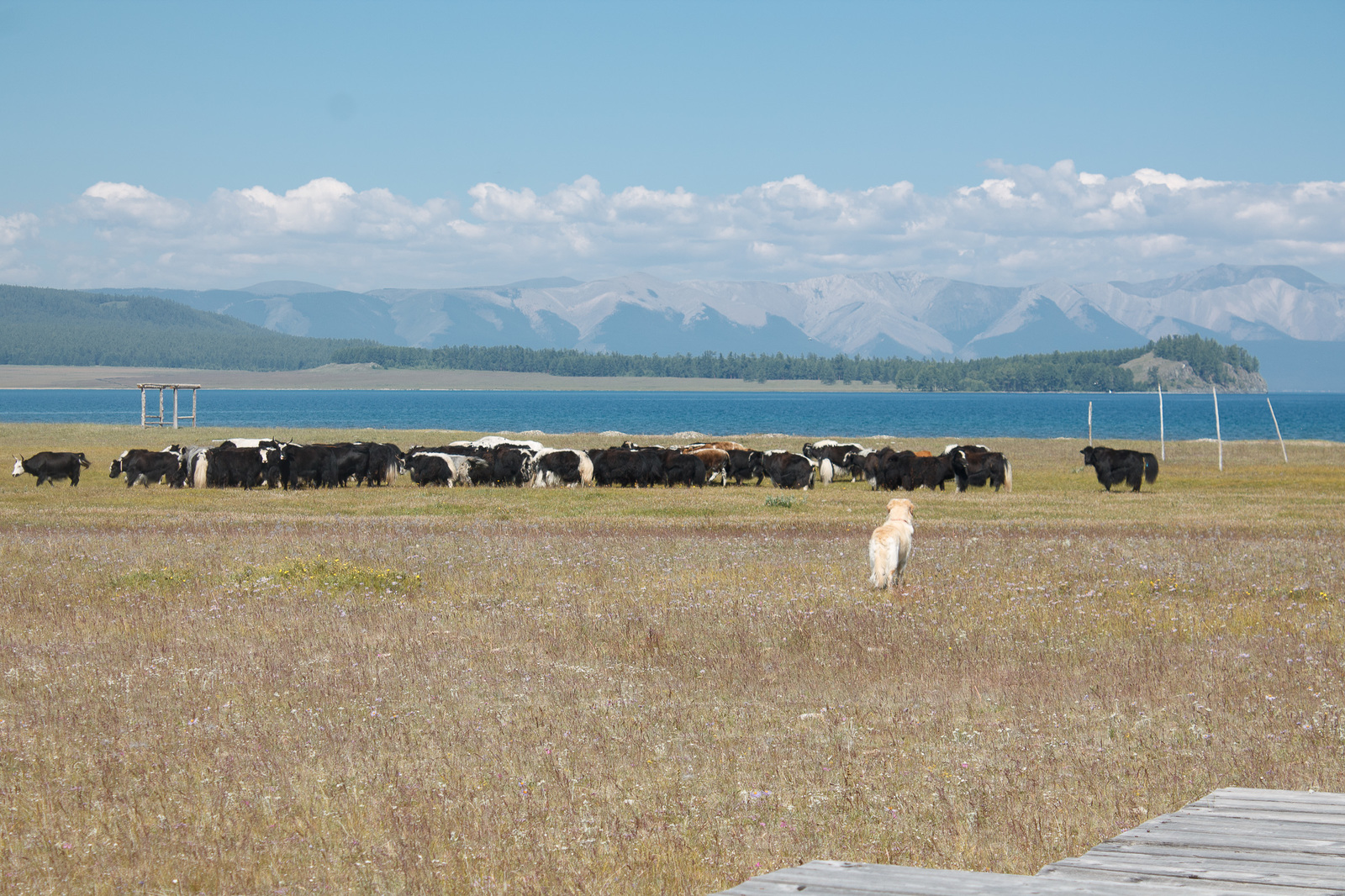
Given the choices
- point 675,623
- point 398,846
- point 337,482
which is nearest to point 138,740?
point 398,846

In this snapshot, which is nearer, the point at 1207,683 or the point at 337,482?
the point at 1207,683

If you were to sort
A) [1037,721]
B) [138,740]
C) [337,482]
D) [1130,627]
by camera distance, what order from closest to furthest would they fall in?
1. [138,740]
2. [1037,721]
3. [1130,627]
4. [337,482]

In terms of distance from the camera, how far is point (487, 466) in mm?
41906

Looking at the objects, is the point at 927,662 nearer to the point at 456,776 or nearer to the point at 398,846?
the point at 456,776

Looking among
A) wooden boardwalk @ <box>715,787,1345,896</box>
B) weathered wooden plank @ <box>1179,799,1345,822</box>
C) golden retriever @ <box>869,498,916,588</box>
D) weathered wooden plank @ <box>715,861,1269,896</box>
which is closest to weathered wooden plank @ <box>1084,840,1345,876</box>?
wooden boardwalk @ <box>715,787,1345,896</box>

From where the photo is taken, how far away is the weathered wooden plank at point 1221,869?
3.81m

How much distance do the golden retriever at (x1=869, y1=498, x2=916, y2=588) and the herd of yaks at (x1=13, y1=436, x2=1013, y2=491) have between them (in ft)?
79.3

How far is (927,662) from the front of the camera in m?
11.5

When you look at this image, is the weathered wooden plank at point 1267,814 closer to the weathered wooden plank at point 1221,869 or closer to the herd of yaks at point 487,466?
Result: the weathered wooden plank at point 1221,869

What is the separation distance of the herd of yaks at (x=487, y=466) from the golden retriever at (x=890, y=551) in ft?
79.3

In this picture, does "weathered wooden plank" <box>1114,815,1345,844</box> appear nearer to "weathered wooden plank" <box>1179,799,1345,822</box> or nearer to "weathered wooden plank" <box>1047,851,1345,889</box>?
"weathered wooden plank" <box>1179,799,1345,822</box>

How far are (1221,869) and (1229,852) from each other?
10.3 inches

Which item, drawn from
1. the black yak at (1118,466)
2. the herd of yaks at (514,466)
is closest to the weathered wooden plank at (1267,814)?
the herd of yaks at (514,466)

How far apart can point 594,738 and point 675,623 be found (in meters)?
4.81
